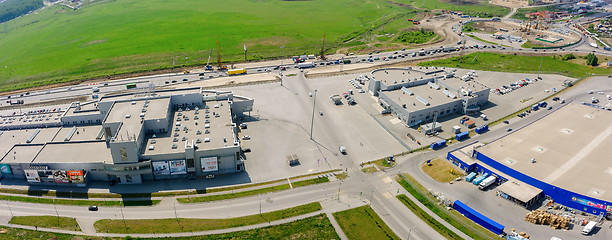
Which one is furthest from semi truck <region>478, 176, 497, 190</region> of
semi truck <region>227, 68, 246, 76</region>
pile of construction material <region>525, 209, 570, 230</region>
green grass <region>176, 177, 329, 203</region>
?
semi truck <region>227, 68, 246, 76</region>

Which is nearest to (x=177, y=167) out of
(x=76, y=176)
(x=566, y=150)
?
(x=76, y=176)

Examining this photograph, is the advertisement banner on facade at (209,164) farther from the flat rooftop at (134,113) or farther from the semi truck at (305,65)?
the semi truck at (305,65)

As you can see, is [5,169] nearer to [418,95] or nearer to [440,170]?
[440,170]

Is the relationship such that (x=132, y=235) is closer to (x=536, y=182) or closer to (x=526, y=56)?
(x=536, y=182)

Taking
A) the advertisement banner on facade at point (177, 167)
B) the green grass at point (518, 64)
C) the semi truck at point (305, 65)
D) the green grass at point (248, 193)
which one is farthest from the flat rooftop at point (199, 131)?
the green grass at point (518, 64)

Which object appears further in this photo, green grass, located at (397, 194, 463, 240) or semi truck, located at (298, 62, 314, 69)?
semi truck, located at (298, 62, 314, 69)

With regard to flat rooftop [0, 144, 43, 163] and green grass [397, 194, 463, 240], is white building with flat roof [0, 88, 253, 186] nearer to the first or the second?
flat rooftop [0, 144, 43, 163]
